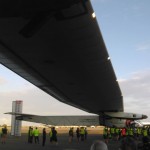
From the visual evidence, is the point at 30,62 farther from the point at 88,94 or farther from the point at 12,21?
the point at 88,94

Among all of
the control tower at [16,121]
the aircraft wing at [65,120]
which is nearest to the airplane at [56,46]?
the control tower at [16,121]

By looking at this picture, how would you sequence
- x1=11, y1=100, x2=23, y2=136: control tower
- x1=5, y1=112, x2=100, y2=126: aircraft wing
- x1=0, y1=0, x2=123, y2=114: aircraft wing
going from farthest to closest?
1. x1=5, y1=112, x2=100, y2=126: aircraft wing
2. x1=11, y1=100, x2=23, y2=136: control tower
3. x1=0, y1=0, x2=123, y2=114: aircraft wing

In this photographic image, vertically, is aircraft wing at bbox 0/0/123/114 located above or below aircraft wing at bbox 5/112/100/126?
above

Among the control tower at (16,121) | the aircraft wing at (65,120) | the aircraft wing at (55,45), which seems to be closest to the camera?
the aircraft wing at (55,45)

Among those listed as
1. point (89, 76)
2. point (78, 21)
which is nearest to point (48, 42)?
point (78, 21)

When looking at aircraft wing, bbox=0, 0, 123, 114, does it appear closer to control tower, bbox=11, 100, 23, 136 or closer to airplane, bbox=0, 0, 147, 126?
airplane, bbox=0, 0, 147, 126

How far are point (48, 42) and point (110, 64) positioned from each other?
16.6ft

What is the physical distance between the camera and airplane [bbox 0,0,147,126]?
5.58 m

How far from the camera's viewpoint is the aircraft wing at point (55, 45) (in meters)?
5.50

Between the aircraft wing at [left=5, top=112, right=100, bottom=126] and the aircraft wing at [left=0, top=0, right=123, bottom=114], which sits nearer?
the aircraft wing at [left=0, top=0, right=123, bottom=114]

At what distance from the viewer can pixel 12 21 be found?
984 centimetres

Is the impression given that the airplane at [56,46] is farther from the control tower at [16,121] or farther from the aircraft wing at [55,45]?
the control tower at [16,121]

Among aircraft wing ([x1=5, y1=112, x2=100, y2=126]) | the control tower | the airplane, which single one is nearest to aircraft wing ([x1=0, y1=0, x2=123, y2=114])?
the airplane

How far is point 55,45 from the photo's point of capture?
12383 mm
